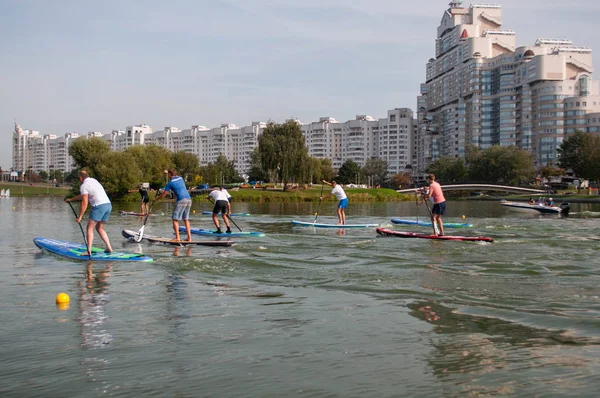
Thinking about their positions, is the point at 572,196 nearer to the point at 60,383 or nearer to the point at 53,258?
the point at 53,258

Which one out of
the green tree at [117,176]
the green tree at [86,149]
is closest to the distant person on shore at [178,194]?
the green tree at [117,176]

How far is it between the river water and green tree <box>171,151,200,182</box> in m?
119

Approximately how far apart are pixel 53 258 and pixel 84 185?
280 centimetres

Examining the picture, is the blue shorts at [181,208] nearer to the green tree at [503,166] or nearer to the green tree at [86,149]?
the green tree at [86,149]

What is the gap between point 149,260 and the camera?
16547mm

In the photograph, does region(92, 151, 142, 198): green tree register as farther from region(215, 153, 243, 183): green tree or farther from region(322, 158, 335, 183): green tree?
region(322, 158, 335, 183): green tree

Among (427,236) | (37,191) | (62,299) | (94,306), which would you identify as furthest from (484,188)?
(62,299)

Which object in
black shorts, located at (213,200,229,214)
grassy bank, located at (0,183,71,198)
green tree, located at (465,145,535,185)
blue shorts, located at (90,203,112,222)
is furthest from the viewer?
green tree, located at (465,145,535,185)

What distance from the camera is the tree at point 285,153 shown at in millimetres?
89938

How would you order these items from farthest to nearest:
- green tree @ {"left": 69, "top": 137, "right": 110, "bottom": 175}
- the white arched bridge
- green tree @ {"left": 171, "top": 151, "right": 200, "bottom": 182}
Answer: green tree @ {"left": 171, "top": 151, "right": 200, "bottom": 182} → the white arched bridge → green tree @ {"left": 69, "top": 137, "right": 110, "bottom": 175}

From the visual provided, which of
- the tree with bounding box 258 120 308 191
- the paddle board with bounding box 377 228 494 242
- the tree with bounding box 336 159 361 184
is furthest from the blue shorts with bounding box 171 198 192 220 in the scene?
the tree with bounding box 336 159 361 184

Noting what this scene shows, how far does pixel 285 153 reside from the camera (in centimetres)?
8975

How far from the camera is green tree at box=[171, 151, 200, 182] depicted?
135 m

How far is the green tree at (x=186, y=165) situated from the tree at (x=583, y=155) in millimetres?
85549
